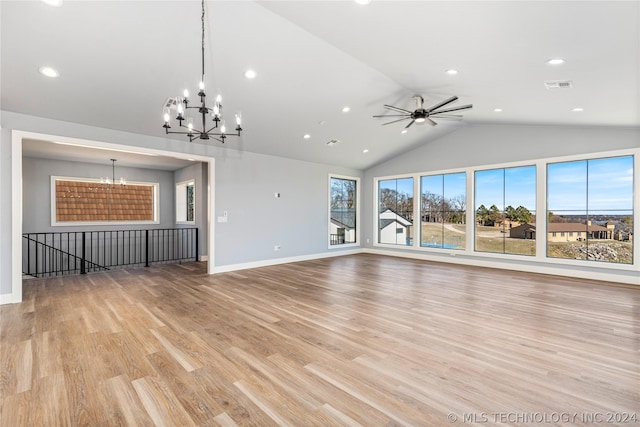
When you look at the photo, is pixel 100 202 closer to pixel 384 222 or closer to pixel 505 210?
pixel 384 222

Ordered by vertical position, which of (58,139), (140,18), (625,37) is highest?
(140,18)

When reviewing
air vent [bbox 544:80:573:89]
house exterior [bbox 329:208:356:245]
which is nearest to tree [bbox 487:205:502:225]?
house exterior [bbox 329:208:356:245]

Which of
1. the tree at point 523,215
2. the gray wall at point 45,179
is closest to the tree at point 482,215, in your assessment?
the tree at point 523,215

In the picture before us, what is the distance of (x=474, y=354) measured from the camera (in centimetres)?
267

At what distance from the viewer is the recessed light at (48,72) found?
350 cm

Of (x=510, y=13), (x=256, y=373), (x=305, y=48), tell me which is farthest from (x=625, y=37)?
(x=256, y=373)

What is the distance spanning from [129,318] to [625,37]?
6.15 m

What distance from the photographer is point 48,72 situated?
357cm

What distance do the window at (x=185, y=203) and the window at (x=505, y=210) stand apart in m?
8.10

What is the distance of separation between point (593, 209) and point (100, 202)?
12.9 metres

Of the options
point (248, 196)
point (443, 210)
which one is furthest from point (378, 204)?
point (248, 196)

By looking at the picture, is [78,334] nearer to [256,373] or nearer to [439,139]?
[256,373]

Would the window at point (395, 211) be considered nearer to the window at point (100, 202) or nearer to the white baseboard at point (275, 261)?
the white baseboard at point (275, 261)

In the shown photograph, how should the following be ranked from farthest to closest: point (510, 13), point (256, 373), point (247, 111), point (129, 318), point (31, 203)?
point (31, 203), point (247, 111), point (129, 318), point (510, 13), point (256, 373)
